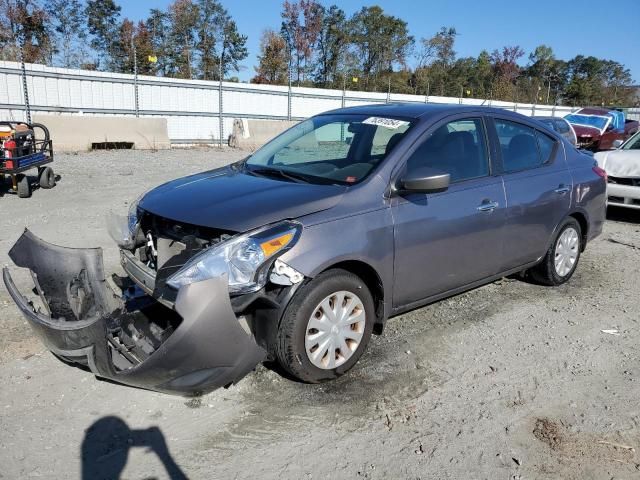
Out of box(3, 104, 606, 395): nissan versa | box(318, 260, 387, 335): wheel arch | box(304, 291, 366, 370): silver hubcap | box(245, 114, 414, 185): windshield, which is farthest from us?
box(245, 114, 414, 185): windshield

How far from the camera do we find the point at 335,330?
3400mm

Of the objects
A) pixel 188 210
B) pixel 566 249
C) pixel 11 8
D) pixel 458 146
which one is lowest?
pixel 566 249

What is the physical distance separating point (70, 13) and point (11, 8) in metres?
7.40

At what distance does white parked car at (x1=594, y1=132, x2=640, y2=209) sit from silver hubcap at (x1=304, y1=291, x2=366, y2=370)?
22.5ft

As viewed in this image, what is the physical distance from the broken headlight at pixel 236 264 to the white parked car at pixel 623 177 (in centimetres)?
752

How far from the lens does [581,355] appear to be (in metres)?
4.04

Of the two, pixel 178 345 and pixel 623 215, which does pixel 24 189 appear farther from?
pixel 623 215

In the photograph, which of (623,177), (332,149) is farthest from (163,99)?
(332,149)

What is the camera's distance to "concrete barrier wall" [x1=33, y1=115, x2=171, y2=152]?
1516cm

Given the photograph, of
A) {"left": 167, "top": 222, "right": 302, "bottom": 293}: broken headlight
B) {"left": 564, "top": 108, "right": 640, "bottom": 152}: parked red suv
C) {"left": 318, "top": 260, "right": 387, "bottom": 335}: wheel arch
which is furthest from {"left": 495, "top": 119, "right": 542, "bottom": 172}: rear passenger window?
{"left": 564, "top": 108, "right": 640, "bottom": 152}: parked red suv

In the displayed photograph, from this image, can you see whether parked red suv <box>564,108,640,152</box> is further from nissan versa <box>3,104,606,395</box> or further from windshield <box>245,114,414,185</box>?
windshield <box>245,114,414,185</box>

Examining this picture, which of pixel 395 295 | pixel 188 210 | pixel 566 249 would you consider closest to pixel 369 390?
pixel 395 295

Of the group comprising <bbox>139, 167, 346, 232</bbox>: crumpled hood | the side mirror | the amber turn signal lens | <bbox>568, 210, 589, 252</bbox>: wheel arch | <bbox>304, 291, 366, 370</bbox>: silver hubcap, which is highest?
the side mirror

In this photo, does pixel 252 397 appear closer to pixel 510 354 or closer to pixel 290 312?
pixel 290 312
